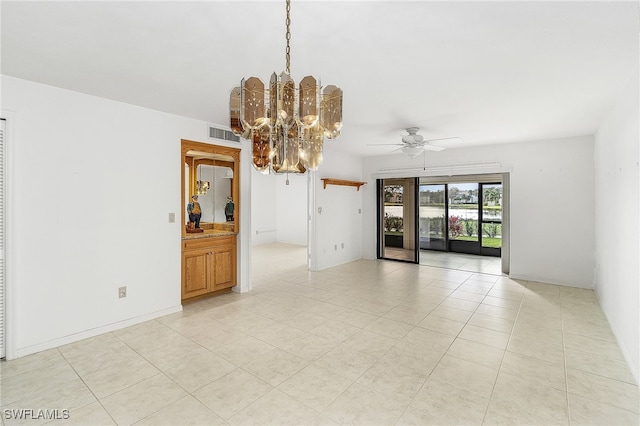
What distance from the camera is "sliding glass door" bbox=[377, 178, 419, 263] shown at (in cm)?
727

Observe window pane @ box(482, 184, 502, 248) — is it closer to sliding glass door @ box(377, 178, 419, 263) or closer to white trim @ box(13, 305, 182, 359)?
sliding glass door @ box(377, 178, 419, 263)

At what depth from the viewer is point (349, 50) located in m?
2.28

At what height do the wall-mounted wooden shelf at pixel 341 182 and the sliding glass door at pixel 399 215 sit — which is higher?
the wall-mounted wooden shelf at pixel 341 182

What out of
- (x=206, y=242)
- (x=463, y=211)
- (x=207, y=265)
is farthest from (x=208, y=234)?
(x=463, y=211)

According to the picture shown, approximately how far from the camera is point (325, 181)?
636cm

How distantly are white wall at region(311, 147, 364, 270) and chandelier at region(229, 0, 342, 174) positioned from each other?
3602 millimetres

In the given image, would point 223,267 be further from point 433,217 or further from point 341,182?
point 433,217

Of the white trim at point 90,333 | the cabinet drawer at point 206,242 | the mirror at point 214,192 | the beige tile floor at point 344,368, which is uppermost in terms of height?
the mirror at point 214,192

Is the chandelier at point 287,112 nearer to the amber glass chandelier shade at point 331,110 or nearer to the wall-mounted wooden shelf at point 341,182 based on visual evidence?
the amber glass chandelier shade at point 331,110

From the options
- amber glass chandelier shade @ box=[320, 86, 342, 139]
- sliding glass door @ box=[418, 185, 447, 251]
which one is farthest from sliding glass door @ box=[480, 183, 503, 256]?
amber glass chandelier shade @ box=[320, 86, 342, 139]

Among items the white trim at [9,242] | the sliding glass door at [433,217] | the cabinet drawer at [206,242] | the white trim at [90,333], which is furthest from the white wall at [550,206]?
the white trim at [9,242]

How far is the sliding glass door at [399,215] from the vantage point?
7.27 m

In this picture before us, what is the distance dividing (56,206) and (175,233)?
125 centimetres

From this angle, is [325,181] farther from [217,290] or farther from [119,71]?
[119,71]
